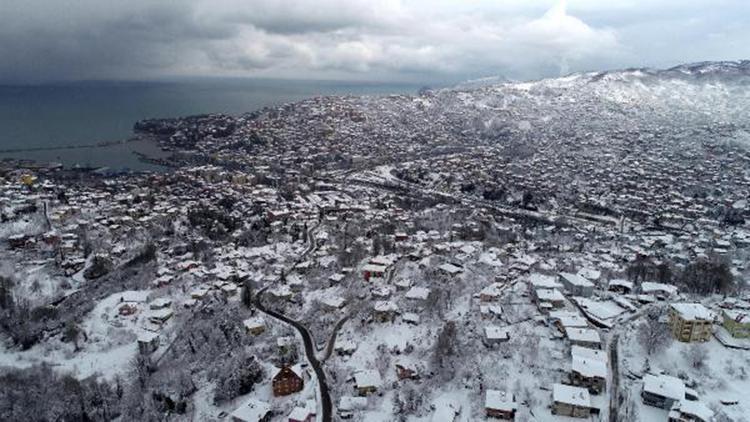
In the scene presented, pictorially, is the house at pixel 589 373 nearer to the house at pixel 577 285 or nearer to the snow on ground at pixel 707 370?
the snow on ground at pixel 707 370

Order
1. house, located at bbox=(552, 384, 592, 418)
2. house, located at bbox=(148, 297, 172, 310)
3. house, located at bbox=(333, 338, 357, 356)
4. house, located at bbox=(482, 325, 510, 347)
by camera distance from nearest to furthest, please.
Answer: house, located at bbox=(552, 384, 592, 418), house, located at bbox=(482, 325, 510, 347), house, located at bbox=(333, 338, 357, 356), house, located at bbox=(148, 297, 172, 310)

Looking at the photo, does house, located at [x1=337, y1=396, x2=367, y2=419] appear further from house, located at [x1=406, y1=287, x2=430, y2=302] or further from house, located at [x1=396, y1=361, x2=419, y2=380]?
house, located at [x1=406, y1=287, x2=430, y2=302]

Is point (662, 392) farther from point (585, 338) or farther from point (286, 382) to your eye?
point (286, 382)

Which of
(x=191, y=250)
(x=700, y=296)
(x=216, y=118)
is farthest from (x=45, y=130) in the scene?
(x=700, y=296)

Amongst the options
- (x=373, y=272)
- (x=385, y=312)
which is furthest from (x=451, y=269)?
(x=385, y=312)

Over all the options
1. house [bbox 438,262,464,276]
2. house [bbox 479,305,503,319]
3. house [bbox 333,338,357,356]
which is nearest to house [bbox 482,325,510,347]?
house [bbox 479,305,503,319]

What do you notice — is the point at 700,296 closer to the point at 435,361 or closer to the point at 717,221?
the point at 435,361

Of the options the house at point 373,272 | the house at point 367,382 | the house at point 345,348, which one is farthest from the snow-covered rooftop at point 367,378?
the house at point 373,272
